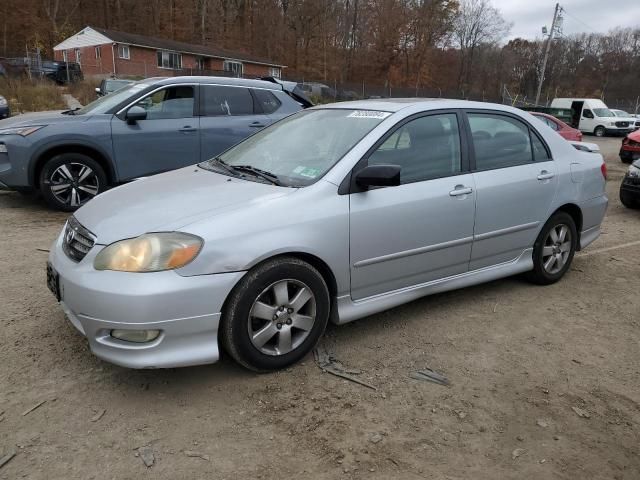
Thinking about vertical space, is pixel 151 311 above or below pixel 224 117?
below

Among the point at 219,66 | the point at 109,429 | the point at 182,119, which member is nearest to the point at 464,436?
the point at 109,429

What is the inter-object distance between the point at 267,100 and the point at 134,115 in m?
1.96

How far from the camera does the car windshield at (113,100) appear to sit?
653cm

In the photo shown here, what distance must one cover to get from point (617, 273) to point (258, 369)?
3.91m

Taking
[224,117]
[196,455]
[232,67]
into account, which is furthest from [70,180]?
[232,67]

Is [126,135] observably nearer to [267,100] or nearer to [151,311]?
[267,100]

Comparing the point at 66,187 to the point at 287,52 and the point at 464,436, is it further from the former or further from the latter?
the point at 287,52

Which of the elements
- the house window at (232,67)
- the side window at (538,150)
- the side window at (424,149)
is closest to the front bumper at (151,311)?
the side window at (424,149)

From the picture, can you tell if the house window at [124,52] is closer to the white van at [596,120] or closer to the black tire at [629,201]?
the white van at [596,120]

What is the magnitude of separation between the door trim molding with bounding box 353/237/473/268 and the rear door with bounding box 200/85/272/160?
408cm

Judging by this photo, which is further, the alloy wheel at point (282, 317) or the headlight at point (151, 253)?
the alloy wheel at point (282, 317)

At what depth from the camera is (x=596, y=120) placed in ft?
92.0

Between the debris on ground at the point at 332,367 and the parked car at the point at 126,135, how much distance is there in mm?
4321

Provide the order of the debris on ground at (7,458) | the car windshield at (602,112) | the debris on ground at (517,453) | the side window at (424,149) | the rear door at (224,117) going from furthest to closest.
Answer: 1. the car windshield at (602,112)
2. the rear door at (224,117)
3. the side window at (424,149)
4. the debris on ground at (517,453)
5. the debris on ground at (7,458)
